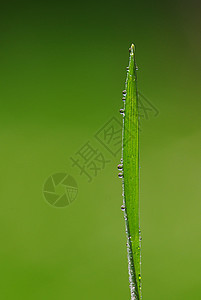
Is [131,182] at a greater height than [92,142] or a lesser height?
lesser

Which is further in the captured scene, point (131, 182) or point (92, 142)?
point (92, 142)

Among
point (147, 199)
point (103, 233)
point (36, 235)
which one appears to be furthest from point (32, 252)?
point (147, 199)

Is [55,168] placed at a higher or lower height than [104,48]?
lower

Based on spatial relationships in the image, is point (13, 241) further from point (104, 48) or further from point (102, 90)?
point (104, 48)

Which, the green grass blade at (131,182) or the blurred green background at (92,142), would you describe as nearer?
the green grass blade at (131,182)
